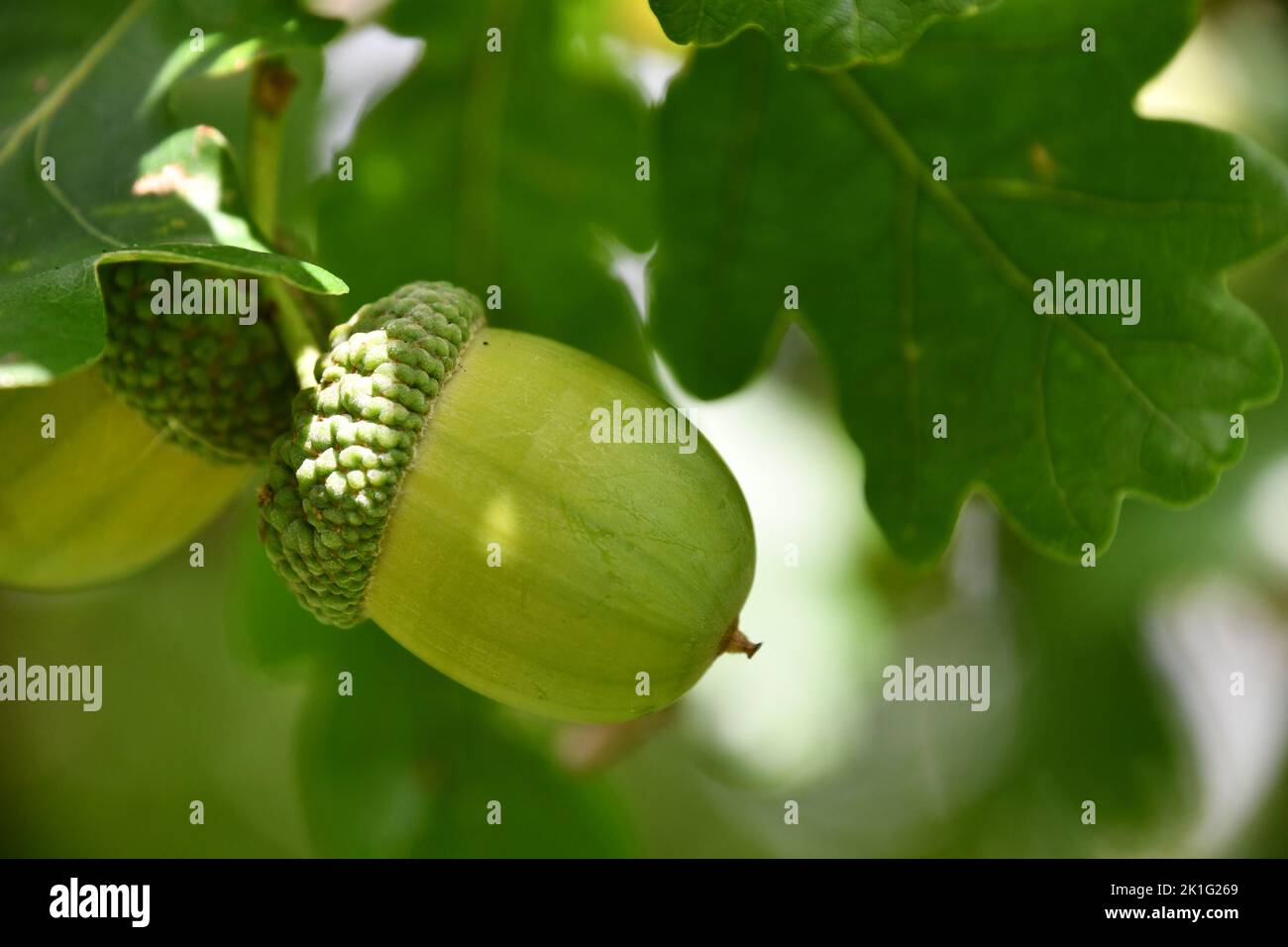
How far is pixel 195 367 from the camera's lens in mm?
1353

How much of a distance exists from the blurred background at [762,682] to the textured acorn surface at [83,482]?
67 centimetres

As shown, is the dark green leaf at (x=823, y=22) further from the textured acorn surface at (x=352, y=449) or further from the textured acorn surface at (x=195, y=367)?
A: the textured acorn surface at (x=195, y=367)

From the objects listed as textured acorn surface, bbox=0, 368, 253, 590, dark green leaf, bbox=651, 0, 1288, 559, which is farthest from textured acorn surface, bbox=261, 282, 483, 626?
dark green leaf, bbox=651, 0, 1288, 559

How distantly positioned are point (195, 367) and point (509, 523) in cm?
43

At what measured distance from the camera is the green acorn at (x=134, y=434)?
1354 millimetres

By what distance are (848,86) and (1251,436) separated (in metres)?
1.66

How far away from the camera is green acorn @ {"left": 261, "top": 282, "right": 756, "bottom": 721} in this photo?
1.16 meters

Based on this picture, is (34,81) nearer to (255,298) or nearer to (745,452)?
(255,298)

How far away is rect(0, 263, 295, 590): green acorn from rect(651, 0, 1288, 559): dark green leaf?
0.73 metres

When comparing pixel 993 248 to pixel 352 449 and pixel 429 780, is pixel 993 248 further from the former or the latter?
pixel 429 780

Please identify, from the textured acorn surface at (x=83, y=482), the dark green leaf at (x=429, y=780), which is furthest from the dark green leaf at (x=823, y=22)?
the dark green leaf at (x=429, y=780)

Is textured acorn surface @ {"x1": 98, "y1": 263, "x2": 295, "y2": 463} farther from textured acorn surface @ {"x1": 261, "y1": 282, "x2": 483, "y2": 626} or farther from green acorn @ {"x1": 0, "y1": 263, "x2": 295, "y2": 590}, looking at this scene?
textured acorn surface @ {"x1": 261, "y1": 282, "x2": 483, "y2": 626}

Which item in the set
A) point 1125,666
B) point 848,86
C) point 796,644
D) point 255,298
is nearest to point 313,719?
point 796,644
